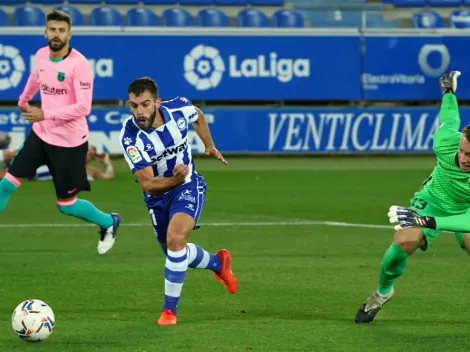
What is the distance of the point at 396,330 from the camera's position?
337 inches

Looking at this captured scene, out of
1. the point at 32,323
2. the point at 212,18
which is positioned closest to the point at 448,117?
the point at 32,323

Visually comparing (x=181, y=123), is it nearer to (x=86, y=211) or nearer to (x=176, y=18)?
(x=86, y=211)

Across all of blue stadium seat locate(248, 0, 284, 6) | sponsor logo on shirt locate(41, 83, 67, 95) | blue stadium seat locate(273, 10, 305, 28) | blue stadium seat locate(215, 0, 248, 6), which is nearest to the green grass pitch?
sponsor logo on shirt locate(41, 83, 67, 95)

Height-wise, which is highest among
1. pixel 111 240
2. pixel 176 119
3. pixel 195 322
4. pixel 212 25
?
pixel 176 119

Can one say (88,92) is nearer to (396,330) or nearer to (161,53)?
(396,330)

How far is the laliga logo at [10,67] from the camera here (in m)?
21.7

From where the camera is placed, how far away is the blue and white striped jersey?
9.01 m

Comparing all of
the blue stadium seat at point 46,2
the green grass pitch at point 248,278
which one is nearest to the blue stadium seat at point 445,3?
the blue stadium seat at point 46,2

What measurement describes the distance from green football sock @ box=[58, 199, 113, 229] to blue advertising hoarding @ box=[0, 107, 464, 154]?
378 inches

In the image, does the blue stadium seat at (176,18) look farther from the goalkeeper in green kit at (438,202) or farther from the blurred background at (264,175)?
the goalkeeper in green kit at (438,202)

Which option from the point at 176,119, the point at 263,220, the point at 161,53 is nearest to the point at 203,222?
the point at 263,220

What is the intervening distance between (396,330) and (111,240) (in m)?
4.60

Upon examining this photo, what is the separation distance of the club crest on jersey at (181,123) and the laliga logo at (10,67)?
1286cm

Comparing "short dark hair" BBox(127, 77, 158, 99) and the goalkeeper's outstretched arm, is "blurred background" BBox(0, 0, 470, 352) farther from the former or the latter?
"short dark hair" BBox(127, 77, 158, 99)
